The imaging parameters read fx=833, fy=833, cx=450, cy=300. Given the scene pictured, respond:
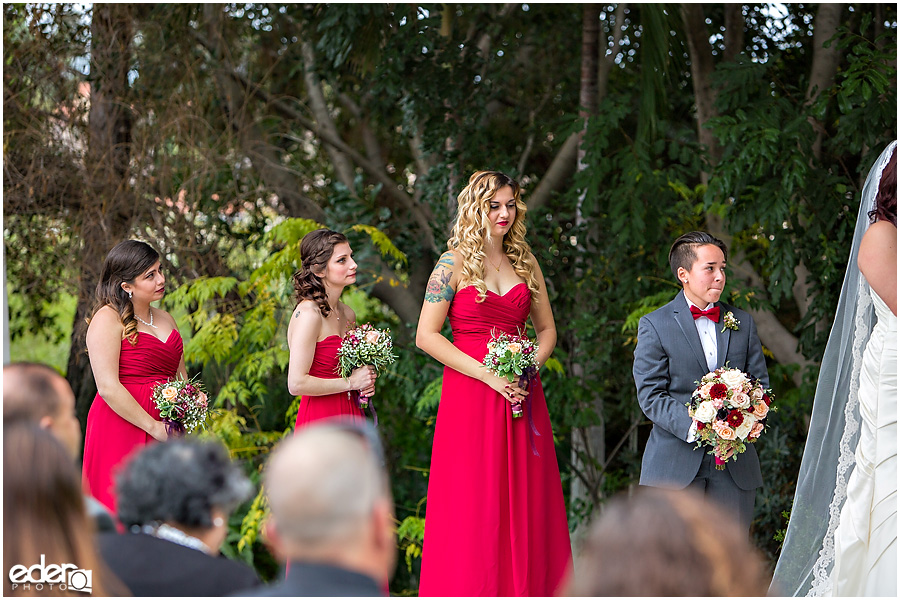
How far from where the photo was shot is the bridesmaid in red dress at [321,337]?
4.45 m

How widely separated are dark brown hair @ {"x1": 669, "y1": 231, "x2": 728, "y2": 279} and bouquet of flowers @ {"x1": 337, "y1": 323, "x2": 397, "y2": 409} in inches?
62.3

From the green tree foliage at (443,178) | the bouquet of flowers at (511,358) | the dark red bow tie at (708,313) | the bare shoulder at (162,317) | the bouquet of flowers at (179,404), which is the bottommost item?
the bouquet of flowers at (179,404)

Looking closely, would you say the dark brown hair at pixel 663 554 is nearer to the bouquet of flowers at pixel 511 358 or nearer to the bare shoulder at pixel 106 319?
the bouquet of flowers at pixel 511 358

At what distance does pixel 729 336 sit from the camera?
411cm

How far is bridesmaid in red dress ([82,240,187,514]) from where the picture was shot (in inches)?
171

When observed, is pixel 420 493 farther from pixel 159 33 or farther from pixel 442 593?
pixel 159 33

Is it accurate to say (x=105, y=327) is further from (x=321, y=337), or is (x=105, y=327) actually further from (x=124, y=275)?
(x=321, y=337)

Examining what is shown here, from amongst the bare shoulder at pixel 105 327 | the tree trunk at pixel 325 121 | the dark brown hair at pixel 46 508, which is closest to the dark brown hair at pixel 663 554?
the dark brown hair at pixel 46 508

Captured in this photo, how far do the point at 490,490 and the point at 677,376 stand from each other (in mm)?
1165

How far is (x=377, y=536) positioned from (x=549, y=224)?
18.0ft

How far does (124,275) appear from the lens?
4387 mm

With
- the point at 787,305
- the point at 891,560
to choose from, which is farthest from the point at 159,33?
the point at 891,560

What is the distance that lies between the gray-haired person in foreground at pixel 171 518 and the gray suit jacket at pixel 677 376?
2405 mm

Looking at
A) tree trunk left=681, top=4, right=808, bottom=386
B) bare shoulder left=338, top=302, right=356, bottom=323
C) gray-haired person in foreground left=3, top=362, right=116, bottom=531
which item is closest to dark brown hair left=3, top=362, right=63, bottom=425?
gray-haired person in foreground left=3, top=362, right=116, bottom=531
